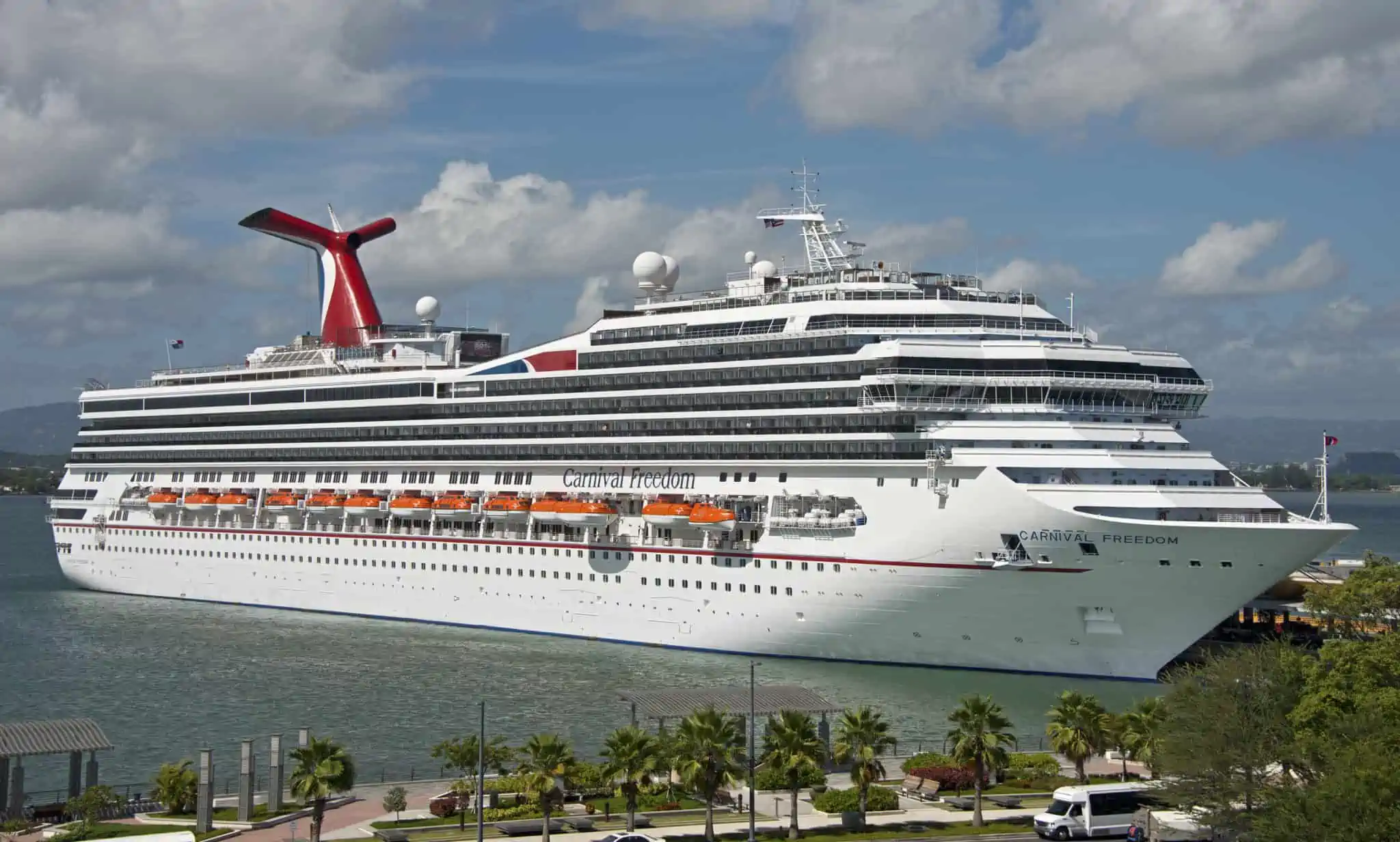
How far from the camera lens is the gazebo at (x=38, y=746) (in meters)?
32.7

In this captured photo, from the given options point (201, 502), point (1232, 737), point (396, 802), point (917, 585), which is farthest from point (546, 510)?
point (1232, 737)

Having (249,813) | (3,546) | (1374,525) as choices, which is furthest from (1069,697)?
(1374,525)

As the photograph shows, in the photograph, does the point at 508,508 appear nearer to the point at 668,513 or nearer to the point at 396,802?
the point at 668,513

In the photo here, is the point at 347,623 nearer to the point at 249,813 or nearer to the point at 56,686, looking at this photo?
the point at 56,686

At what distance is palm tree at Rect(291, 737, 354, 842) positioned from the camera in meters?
29.8

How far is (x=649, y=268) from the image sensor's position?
59594 mm

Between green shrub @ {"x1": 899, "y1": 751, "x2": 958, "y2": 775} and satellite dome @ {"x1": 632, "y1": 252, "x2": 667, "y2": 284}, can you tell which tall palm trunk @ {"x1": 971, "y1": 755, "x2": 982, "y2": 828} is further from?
satellite dome @ {"x1": 632, "y1": 252, "x2": 667, "y2": 284}

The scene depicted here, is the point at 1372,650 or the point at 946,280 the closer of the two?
the point at 1372,650

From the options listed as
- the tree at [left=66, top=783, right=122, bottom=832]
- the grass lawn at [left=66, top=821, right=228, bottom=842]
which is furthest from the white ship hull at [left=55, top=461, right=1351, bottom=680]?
the tree at [left=66, top=783, right=122, bottom=832]

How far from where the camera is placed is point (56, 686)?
5053cm

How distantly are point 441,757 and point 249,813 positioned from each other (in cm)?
702

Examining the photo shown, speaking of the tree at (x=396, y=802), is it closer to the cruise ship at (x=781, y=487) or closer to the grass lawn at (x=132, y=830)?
the grass lawn at (x=132, y=830)

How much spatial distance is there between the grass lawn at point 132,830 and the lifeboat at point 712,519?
73.2ft

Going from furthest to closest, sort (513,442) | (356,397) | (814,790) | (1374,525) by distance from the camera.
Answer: (1374,525) < (356,397) < (513,442) < (814,790)
